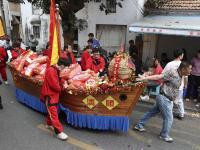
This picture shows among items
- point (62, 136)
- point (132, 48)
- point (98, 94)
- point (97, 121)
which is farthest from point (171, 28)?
point (62, 136)

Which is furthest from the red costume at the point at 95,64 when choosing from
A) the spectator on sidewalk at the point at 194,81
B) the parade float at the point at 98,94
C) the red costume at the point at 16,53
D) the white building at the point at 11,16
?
the white building at the point at 11,16

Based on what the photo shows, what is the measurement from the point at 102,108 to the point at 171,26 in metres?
4.75

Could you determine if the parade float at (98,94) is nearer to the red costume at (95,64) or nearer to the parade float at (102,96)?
the parade float at (102,96)

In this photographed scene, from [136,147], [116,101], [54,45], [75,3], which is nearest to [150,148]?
[136,147]

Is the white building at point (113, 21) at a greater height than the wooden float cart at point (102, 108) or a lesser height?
greater

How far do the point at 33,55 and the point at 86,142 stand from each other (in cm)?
317

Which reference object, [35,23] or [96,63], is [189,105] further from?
[35,23]

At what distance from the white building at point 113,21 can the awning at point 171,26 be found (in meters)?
1.59

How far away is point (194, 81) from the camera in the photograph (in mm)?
8320

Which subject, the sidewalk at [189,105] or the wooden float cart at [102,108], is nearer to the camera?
the wooden float cart at [102,108]

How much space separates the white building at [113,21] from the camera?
39.7 ft

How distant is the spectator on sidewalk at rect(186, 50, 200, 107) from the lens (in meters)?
8.16

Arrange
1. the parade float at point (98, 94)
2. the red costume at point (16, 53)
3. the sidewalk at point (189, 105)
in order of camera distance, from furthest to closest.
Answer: the red costume at point (16, 53), the sidewalk at point (189, 105), the parade float at point (98, 94)

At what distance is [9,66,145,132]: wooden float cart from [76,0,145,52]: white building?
7294mm
